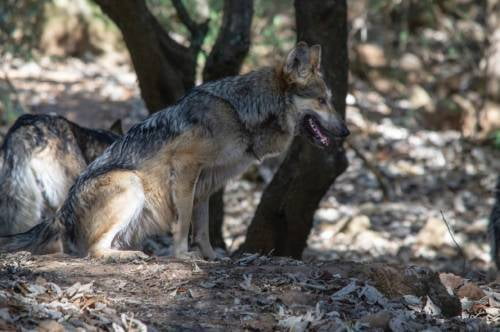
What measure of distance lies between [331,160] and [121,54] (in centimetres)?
1441

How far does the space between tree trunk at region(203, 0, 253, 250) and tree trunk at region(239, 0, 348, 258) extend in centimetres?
63

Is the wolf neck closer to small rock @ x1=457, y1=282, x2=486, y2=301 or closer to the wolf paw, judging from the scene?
the wolf paw

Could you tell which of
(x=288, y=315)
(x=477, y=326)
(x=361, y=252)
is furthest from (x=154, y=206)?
(x=361, y=252)

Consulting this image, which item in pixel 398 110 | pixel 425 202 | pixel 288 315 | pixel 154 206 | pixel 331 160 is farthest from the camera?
pixel 398 110

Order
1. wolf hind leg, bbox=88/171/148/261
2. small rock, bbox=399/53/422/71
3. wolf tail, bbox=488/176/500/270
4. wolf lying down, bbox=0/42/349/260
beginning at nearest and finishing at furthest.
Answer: wolf hind leg, bbox=88/171/148/261
wolf lying down, bbox=0/42/349/260
wolf tail, bbox=488/176/500/270
small rock, bbox=399/53/422/71

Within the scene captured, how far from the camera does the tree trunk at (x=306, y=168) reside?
30.8 feet

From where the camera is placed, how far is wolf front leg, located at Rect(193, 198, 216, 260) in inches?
314

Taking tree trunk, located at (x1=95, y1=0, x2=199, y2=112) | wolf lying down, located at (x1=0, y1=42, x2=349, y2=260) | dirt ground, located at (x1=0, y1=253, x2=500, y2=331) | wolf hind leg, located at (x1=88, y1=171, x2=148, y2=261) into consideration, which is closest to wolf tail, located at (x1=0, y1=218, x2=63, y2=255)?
wolf lying down, located at (x1=0, y1=42, x2=349, y2=260)

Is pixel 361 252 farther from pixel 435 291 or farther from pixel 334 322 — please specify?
pixel 334 322

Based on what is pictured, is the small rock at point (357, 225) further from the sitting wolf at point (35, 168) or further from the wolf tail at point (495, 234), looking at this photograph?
the sitting wolf at point (35, 168)

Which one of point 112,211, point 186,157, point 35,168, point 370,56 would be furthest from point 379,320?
point 370,56

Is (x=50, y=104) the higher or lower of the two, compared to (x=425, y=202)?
higher

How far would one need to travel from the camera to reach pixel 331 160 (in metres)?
9.46

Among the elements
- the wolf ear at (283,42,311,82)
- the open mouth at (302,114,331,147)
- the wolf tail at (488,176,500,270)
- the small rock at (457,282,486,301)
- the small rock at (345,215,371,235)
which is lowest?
the small rock at (345,215,371,235)
